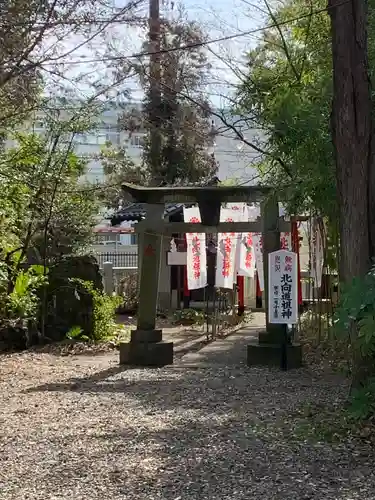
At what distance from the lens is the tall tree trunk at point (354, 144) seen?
5.54 metres

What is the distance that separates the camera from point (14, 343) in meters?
11.0

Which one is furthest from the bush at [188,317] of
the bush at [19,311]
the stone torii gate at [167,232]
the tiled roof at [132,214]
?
the stone torii gate at [167,232]

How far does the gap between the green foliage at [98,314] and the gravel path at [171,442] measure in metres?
3.82

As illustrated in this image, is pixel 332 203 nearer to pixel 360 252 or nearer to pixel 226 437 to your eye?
pixel 360 252

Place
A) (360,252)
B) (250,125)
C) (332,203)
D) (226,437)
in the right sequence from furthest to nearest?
(250,125), (332,203), (360,252), (226,437)

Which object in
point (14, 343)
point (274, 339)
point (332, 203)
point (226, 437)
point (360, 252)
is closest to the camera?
point (226, 437)

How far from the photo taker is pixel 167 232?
9047mm

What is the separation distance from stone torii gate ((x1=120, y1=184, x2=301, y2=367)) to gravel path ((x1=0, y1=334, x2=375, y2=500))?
2.59 ft

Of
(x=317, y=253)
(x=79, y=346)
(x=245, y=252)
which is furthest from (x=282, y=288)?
(x=245, y=252)

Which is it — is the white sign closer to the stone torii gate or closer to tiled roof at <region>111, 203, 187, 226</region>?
the stone torii gate

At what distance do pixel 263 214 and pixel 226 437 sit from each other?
4377 millimetres

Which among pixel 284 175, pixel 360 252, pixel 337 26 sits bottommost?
pixel 360 252

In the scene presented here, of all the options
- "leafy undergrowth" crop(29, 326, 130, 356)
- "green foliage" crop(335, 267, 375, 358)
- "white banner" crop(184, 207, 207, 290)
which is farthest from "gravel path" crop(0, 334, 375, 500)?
"white banner" crop(184, 207, 207, 290)

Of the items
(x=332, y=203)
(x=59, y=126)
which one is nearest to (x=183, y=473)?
(x=332, y=203)
